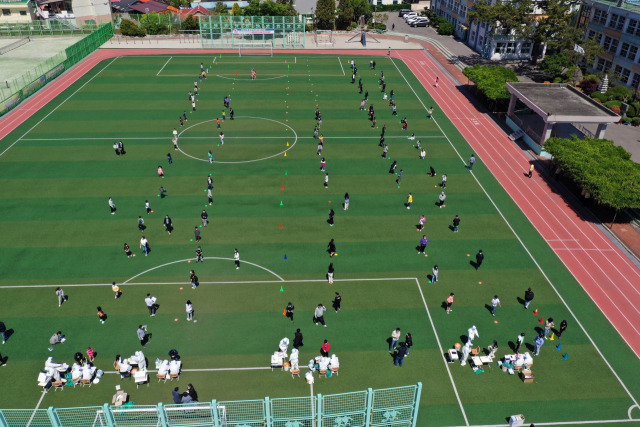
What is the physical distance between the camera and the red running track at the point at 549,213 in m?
26.8

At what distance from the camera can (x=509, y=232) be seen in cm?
3262

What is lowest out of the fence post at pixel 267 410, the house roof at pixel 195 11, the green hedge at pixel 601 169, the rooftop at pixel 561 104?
the fence post at pixel 267 410

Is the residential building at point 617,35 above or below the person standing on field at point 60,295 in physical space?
above

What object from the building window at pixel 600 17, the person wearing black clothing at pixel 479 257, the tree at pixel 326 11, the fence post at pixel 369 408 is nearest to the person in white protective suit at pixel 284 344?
the fence post at pixel 369 408

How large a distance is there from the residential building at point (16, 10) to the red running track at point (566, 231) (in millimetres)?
92620

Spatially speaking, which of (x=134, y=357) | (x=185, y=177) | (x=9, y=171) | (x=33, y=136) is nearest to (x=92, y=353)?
(x=134, y=357)

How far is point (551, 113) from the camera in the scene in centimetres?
4181

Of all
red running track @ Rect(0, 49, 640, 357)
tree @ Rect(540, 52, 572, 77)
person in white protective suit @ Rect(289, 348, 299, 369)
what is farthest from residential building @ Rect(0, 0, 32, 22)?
person in white protective suit @ Rect(289, 348, 299, 369)

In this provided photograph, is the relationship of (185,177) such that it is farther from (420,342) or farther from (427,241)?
(420,342)

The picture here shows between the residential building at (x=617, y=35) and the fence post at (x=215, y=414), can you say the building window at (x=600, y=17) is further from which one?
the fence post at (x=215, y=414)

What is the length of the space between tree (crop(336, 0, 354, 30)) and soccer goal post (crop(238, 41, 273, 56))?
22443mm

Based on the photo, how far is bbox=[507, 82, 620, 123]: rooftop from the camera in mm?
41375

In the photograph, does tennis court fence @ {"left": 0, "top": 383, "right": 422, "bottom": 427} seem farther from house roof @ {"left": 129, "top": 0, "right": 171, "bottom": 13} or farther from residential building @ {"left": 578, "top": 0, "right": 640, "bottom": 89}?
house roof @ {"left": 129, "top": 0, "right": 171, "bottom": 13}

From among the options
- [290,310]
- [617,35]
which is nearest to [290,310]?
[290,310]
